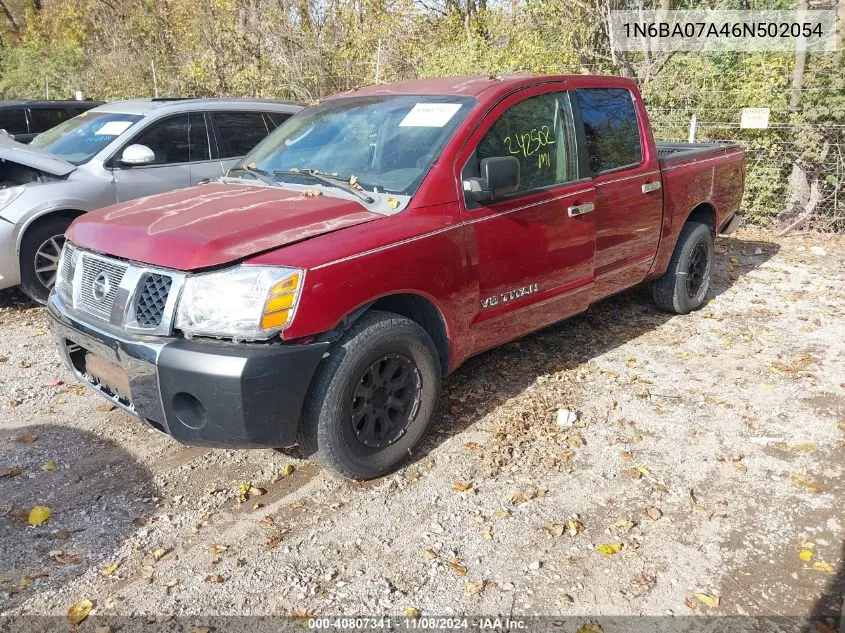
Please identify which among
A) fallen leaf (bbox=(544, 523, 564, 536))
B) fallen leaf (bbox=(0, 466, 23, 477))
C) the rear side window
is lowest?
fallen leaf (bbox=(544, 523, 564, 536))

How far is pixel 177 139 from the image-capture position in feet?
22.0

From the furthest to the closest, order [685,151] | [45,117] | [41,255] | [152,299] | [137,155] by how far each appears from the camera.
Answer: [45,117], [685,151], [41,255], [137,155], [152,299]

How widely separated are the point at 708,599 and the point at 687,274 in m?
3.70

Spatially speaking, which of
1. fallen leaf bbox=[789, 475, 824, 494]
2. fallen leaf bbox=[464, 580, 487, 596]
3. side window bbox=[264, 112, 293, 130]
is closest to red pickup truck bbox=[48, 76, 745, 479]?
fallen leaf bbox=[464, 580, 487, 596]

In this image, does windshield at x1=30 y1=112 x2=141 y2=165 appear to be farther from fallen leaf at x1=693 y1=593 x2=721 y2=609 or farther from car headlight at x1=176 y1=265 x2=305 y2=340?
fallen leaf at x1=693 y1=593 x2=721 y2=609

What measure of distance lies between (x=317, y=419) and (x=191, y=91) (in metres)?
16.4

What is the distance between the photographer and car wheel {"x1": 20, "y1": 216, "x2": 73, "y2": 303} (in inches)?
230

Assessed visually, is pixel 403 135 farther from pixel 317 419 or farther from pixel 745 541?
pixel 745 541

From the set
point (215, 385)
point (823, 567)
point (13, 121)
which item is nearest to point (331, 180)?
point (215, 385)

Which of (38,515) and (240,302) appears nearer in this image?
(240,302)

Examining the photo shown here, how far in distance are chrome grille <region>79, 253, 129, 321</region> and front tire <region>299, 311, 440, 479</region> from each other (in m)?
1.04

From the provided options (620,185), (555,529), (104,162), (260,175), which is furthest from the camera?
(104,162)

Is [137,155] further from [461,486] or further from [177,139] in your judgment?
[461,486]

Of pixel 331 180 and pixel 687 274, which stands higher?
pixel 331 180
